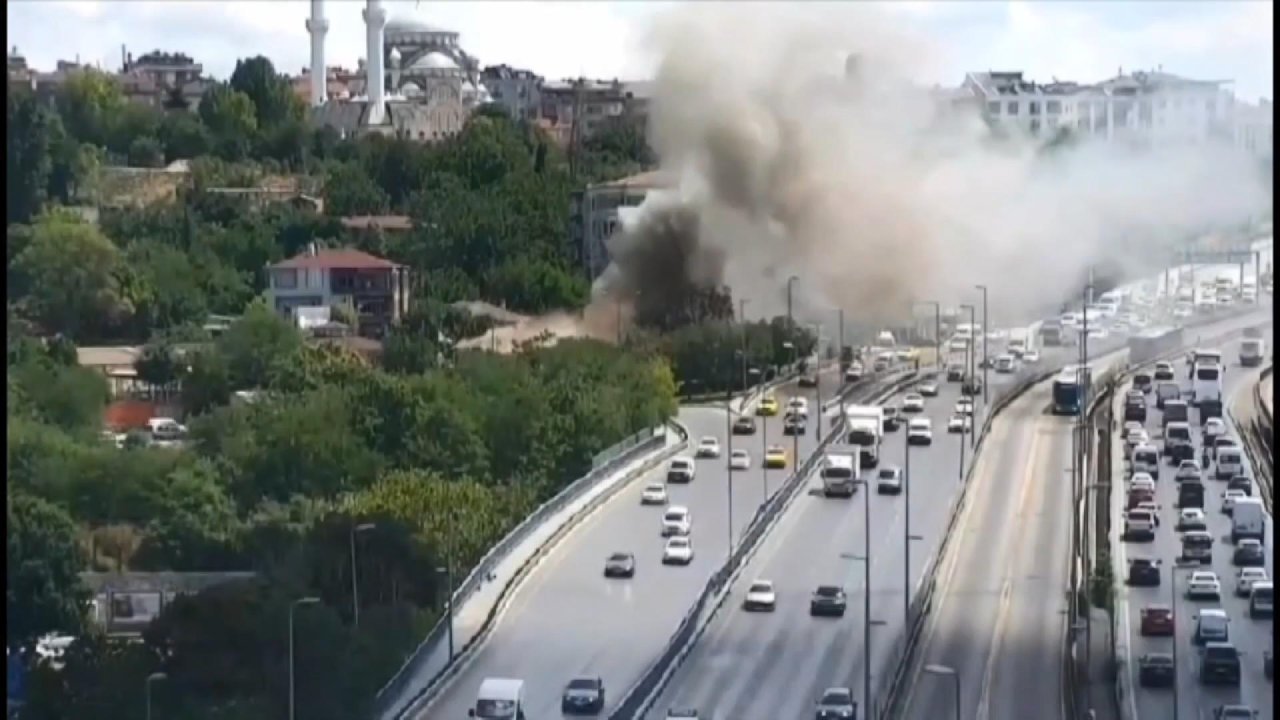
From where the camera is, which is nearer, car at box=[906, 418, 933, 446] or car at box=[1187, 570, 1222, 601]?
car at box=[1187, 570, 1222, 601]

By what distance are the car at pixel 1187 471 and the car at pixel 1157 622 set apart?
2844 millimetres

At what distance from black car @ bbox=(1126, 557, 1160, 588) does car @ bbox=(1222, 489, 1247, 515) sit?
2.88 feet

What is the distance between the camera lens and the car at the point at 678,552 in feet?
32.8

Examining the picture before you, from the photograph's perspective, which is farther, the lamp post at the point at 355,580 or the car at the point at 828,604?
the car at the point at 828,604

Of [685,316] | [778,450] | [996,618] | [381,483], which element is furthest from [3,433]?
[685,316]

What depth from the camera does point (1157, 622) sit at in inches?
334

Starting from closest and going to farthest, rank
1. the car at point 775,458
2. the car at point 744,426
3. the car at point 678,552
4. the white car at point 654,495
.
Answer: the car at point 678,552
the white car at point 654,495
the car at point 775,458
the car at point 744,426

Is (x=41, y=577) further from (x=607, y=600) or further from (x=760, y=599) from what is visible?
(x=760, y=599)

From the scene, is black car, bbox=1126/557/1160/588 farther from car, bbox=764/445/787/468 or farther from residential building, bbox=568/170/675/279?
residential building, bbox=568/170/675/279

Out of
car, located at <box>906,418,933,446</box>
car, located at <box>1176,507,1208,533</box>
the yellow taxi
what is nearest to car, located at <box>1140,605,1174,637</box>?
car, located at <box>1176,507,1208,533</box>

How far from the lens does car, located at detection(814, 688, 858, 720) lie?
7.38m

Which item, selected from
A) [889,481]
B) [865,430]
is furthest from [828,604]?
[865,430]

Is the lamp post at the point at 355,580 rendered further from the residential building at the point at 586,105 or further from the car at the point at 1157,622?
the residential building at the point at 586,105

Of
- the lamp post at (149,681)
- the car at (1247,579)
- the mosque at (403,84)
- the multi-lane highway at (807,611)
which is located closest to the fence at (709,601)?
the multi-lane highway at (807,611)
